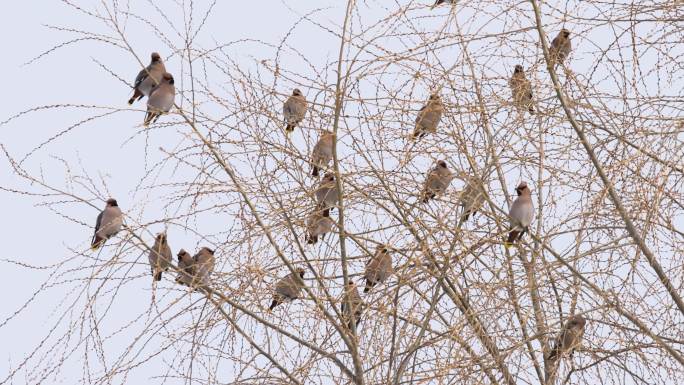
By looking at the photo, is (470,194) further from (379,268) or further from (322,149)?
(322,149)

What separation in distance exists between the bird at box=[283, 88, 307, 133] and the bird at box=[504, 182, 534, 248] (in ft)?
4.11

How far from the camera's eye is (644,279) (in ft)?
16.4

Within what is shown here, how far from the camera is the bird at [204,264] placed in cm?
531

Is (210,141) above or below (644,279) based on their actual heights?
above

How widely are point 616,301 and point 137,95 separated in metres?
4.22

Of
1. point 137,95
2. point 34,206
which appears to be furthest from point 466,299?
point 137,95

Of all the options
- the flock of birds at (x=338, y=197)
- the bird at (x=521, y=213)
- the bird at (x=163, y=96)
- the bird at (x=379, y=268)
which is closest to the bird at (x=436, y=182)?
the flock of birds at (x=338, y=197)

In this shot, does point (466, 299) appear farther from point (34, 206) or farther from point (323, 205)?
point (34, 206)

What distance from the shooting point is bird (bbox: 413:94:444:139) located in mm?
5264

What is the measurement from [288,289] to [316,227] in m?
0.34

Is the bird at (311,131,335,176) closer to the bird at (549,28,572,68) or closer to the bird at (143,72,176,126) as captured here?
the bird at (549,28,572,68)

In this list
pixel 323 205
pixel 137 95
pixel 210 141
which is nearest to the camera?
pixel 210 141

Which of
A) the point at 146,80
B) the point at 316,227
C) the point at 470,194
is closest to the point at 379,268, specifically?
the point at 316,227

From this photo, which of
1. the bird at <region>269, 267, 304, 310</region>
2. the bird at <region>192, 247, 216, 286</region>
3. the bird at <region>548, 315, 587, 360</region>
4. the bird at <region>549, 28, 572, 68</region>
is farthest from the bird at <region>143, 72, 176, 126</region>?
the bird at <region>548, 315, 587, 360</region>
